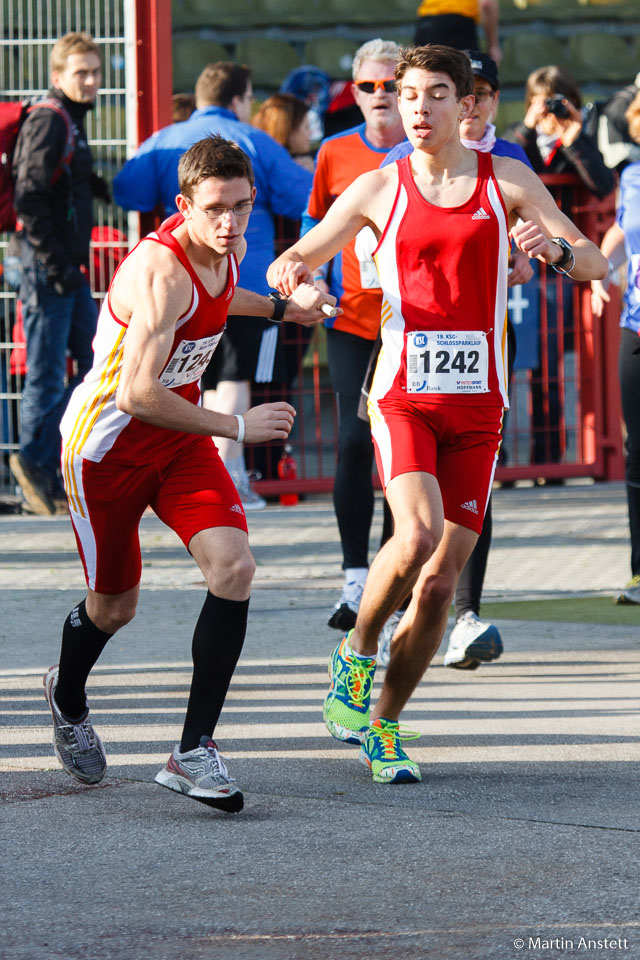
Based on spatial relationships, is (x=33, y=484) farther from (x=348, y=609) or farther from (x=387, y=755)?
(x=387, y=755)

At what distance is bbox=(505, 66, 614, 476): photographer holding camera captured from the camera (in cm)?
929

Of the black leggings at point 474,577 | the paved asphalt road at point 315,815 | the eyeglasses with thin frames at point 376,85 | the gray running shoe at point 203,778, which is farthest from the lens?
the eyeglasses with thin frames at point 376,85

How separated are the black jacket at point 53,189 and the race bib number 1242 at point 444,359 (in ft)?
14.4

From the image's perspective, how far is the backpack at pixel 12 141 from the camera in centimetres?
855

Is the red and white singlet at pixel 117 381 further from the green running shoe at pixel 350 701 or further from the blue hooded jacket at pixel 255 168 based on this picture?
the blue hooded jacket at pixel 255 168

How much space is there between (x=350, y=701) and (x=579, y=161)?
5.73 m

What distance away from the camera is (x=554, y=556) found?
8.07 metres

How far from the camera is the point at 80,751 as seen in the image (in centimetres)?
433

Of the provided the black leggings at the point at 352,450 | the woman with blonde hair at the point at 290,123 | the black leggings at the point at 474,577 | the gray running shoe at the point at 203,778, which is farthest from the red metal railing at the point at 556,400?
the gray running shoe at the point at 203,778

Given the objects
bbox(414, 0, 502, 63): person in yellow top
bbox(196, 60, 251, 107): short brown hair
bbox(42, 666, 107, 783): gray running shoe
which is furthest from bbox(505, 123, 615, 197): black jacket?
bbox(42, 666, 107, 783): gray running shoe

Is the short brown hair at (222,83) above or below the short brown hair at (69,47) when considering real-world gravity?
below

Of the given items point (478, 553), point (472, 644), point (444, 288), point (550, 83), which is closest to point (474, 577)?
point (478, 553)

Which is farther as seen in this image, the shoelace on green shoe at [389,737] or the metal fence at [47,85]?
the metal fence at [47,85]

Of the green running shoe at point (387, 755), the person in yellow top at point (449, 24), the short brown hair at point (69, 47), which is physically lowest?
the green running shoe at point (387, 755)
